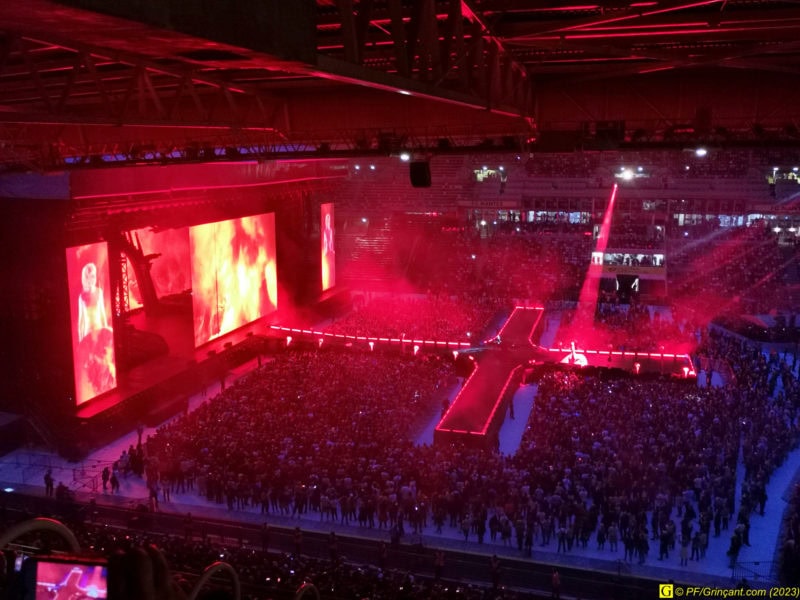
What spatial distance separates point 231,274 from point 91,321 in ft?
21.0

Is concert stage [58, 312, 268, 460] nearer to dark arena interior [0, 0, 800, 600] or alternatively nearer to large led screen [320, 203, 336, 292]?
dark arena interior [0, 0, 800, 600]

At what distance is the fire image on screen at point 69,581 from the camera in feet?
6.25

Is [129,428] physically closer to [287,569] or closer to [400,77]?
[287,569]

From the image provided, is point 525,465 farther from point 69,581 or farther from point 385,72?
point 69,581

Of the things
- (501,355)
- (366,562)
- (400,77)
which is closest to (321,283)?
(501,355)

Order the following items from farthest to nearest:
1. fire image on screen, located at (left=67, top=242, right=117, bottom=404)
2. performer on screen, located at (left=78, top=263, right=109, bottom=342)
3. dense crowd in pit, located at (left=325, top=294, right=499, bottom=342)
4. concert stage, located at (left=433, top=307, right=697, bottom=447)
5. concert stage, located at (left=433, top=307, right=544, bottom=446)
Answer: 1. dense crowd in pit, located at (left=325, top=294, right=499, bottom=342)
2. concert stage, located at (left=433, top=307, right=697, bottom=447)
3. performer on screen, located at (left=78, top=263, right=109, bottom=342)
4. fire image on screen, located at (left=67, top=242, right=117, bottom=404)
5. concert stage, located at (left=433, top=307, right=544, bottom=446)

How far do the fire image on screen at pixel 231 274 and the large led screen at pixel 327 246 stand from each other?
3385 millimetres

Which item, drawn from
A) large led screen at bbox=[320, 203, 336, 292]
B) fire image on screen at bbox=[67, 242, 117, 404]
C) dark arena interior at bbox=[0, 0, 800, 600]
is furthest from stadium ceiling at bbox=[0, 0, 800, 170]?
large led screen at bbox=[320, 203, 336, 292]

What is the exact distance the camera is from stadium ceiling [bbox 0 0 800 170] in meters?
2.52

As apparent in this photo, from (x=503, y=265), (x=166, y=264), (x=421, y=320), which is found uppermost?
(x=166, y=264)

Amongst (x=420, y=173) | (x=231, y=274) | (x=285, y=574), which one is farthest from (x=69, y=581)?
Result: (x=231, y=274)

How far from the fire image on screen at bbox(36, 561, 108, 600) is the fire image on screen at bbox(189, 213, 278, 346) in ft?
62.9

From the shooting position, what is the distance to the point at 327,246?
29.2 m

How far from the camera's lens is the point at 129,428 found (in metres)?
17.2
